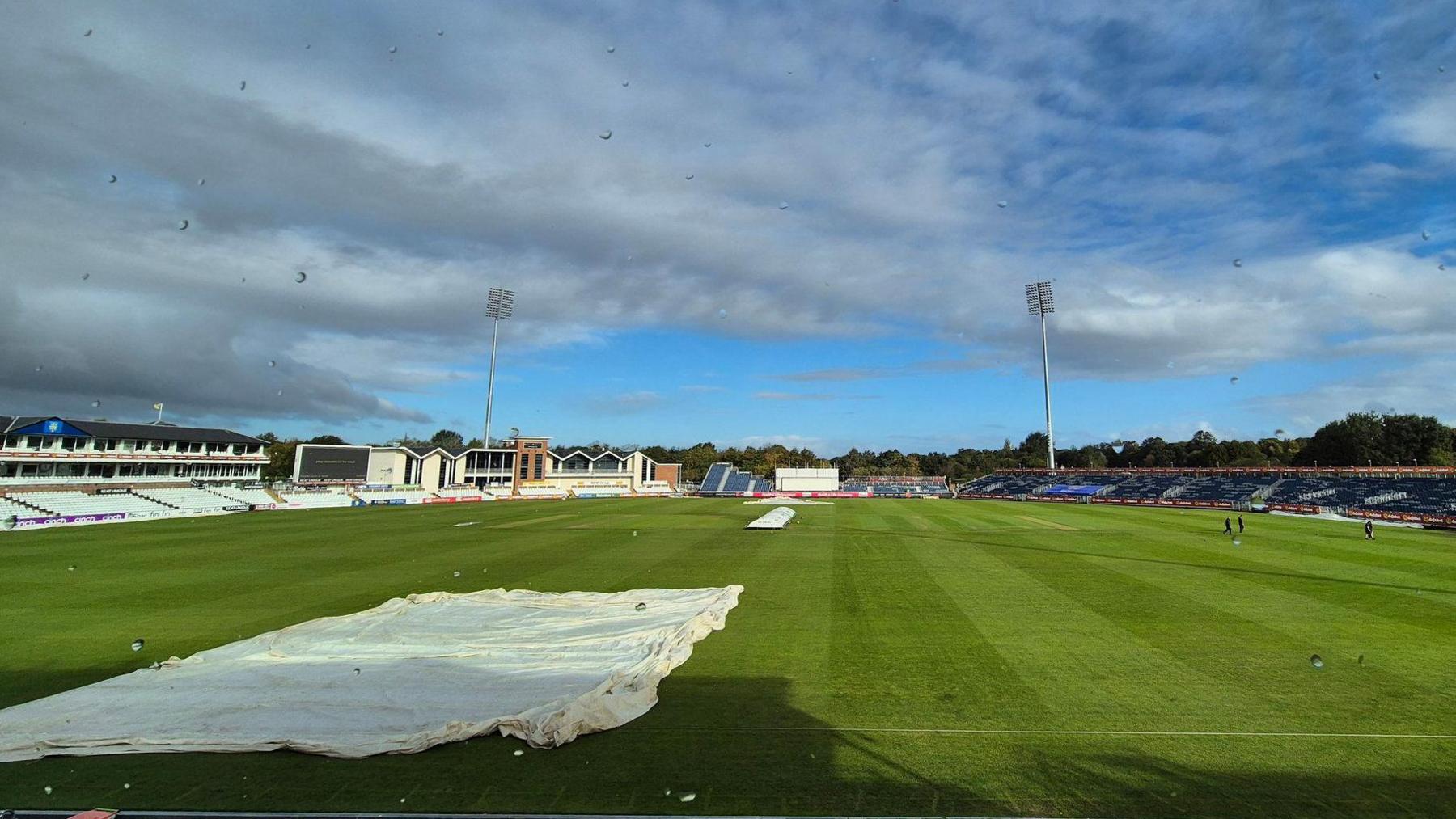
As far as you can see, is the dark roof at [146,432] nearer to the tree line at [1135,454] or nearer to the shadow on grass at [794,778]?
the tree line at [1135,454]

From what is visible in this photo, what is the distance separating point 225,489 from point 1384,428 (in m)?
121

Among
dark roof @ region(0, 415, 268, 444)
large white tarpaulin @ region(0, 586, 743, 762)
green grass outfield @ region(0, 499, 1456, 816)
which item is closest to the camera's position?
green grass outfield @ region(0, 499, 1456, 816)

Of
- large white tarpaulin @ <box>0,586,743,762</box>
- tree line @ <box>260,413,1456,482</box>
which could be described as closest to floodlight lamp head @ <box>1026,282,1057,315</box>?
tree line @ <box>260,413,1456,482</box>

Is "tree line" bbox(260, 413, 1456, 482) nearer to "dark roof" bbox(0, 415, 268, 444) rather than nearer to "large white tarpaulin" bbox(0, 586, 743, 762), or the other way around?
"dark roof" bbox(0, 415, 268, 444)

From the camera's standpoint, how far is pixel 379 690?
9031mm

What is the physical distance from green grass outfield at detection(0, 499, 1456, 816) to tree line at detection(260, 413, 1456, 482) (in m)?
71.8

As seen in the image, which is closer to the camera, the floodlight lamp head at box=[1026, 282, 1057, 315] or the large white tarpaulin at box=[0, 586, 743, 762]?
the large white tarpaulin at box=[0, 586, 743, 762]

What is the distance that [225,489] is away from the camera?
183 feet

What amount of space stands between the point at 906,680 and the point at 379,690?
7459 millimetres

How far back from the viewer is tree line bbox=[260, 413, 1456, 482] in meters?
76.0

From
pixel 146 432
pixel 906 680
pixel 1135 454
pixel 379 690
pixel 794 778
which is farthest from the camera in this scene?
pixel 1135 454

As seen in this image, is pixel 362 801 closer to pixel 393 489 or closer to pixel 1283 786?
pixel 1283 786

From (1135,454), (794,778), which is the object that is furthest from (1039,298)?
(794,778)

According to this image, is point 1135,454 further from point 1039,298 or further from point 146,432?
point 146,432
